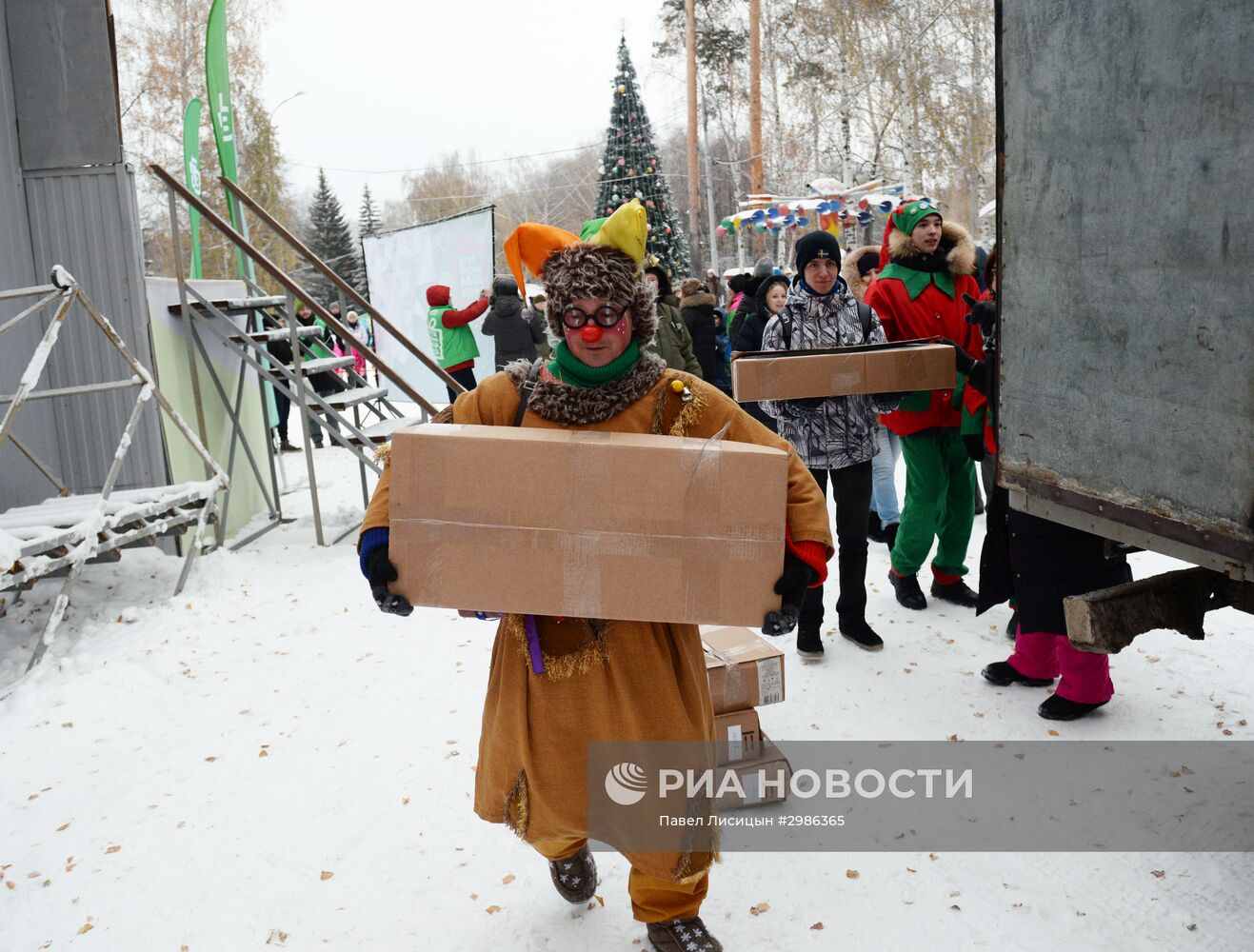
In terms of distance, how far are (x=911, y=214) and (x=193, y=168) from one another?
8633 mm

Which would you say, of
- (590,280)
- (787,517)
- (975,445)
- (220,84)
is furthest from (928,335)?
(220,84)

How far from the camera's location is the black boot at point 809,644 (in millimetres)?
4465

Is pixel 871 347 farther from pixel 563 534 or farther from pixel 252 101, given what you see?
pixel 252 101

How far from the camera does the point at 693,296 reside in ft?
26.8

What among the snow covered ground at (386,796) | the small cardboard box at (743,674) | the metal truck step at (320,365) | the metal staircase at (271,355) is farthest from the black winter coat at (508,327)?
the small cardboard box at (743,674)

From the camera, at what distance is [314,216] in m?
40.8

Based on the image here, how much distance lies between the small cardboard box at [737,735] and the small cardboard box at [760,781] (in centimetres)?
3

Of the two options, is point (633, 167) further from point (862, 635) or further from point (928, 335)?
point (862, 635)

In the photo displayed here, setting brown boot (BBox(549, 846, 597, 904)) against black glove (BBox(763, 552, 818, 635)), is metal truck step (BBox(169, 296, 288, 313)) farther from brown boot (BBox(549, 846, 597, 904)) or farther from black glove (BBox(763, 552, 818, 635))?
black glove (BBox(763, 552, 818, 635))

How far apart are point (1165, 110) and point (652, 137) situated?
64.4 feet

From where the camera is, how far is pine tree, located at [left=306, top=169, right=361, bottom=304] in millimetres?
40125

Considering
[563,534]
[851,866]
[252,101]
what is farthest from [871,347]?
[252,101]

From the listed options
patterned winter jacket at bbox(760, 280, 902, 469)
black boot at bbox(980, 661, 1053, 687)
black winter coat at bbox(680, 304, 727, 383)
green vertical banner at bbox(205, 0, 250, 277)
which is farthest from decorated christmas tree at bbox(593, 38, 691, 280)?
black boot at bbox(980, 661, 1053, 687)

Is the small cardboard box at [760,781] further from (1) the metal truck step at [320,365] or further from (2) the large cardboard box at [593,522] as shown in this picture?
(1) the metal truck step at [320,365]
